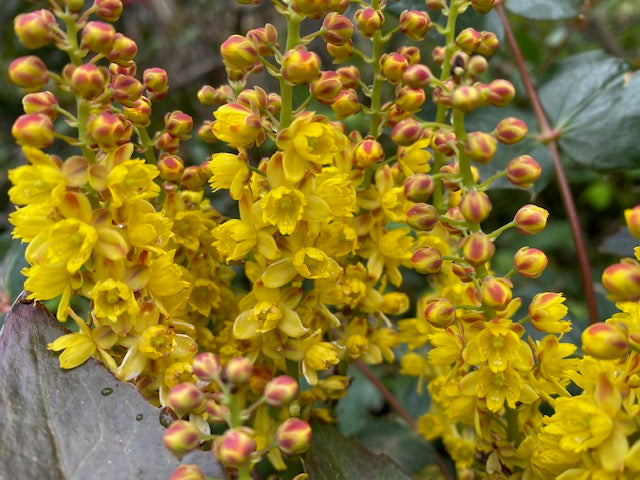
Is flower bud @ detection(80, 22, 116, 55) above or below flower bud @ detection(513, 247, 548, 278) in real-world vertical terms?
above

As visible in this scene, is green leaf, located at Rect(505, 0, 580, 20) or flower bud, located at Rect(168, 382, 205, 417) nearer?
flower bud, located at Rect(168, 382, 205, 417)

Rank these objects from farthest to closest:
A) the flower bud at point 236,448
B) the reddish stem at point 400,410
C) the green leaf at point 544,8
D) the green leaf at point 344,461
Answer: the green leaf at point 544,8
the reddish stem at point 400,410
the green leaf at point 344,461
the flower bud at point 236,448

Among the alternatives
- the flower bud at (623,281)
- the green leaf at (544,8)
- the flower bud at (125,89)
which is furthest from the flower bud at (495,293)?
the green leaf at (544,8)

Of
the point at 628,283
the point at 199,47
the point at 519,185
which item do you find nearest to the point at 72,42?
the point at 519,185

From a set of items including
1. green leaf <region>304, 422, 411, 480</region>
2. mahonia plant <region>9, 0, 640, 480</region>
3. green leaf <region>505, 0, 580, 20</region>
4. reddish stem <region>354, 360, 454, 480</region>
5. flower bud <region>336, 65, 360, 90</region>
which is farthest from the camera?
green leaf <region>505, 0, 580, 20</region>

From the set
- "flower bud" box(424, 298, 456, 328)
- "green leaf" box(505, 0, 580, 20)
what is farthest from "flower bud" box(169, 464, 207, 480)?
"green leaf" box(505, 0, 580, 20)

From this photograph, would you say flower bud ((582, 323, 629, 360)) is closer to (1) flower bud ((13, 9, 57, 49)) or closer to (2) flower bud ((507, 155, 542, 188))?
(2) flower bud ((507, 155, 542, 188))

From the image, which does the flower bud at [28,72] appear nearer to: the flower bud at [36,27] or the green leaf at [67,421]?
the flower bud at [36,27]

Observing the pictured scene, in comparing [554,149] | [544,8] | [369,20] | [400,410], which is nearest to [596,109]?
[554,149]
